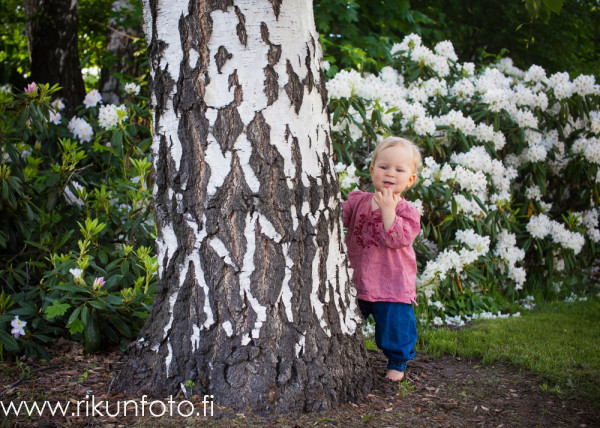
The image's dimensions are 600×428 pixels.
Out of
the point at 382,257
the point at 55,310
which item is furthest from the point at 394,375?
the point at 55,310

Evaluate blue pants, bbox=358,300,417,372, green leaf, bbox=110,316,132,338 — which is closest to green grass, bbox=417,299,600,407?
blue pants, bbox=358,300,417,372

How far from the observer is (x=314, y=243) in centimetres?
218

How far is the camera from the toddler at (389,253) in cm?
264

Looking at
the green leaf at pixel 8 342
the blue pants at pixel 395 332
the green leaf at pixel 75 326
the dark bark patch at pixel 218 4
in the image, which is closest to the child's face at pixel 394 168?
the blue pants at pixel 395 332

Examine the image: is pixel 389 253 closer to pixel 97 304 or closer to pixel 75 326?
pixel 97 304

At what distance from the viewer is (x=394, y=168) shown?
280 centimetres

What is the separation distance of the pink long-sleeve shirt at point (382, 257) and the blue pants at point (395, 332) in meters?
0.05

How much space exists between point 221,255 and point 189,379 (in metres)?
0.50

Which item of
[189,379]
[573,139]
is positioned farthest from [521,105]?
[189,379]

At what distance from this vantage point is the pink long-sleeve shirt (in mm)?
2697

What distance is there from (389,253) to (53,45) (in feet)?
14.5

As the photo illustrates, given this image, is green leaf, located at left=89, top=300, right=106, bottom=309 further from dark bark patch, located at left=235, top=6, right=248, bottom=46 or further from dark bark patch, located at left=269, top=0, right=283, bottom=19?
dark bark patch, located at left=269, top=0, right=283, bottom=19

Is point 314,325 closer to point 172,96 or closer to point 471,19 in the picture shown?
point 172,96

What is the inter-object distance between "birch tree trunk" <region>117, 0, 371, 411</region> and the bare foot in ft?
1.58
